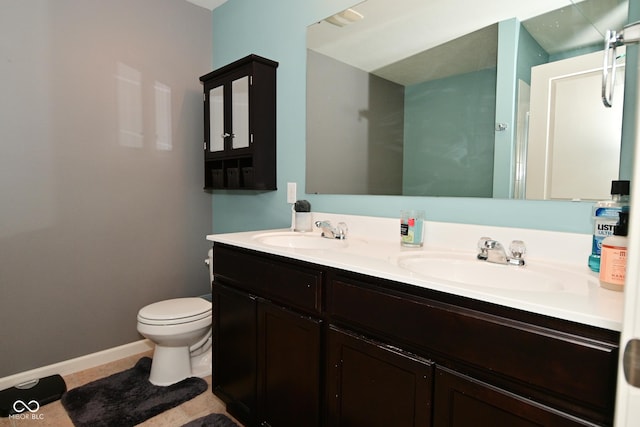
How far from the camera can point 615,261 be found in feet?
2.63

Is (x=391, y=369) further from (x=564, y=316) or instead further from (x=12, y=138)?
(x=12, y=138)

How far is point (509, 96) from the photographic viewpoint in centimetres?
125

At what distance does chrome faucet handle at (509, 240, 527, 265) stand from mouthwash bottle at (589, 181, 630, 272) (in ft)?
0.58

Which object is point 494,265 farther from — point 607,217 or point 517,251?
point 607,217

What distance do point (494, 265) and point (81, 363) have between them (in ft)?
7.80

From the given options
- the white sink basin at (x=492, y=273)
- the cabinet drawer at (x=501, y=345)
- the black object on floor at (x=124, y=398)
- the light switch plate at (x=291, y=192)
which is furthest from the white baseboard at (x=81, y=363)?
the white sink basin at (x=492, y=273)

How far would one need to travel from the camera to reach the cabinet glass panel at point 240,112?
2104 millimetres

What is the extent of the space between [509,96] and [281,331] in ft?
3.97

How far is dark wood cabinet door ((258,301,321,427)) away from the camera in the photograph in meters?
1.19

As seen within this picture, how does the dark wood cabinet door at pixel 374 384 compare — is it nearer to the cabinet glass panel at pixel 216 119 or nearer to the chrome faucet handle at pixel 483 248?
the chrome faucet handle at pixel 483 248

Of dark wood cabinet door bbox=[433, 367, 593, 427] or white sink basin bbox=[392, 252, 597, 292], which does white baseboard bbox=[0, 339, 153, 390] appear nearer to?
white sink basin bbox=[392, 252, 597, 292]

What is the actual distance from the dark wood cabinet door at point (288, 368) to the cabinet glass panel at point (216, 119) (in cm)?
134

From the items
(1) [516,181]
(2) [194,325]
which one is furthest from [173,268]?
(1) [516,181]

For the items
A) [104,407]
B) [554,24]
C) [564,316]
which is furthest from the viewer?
[104,407]
